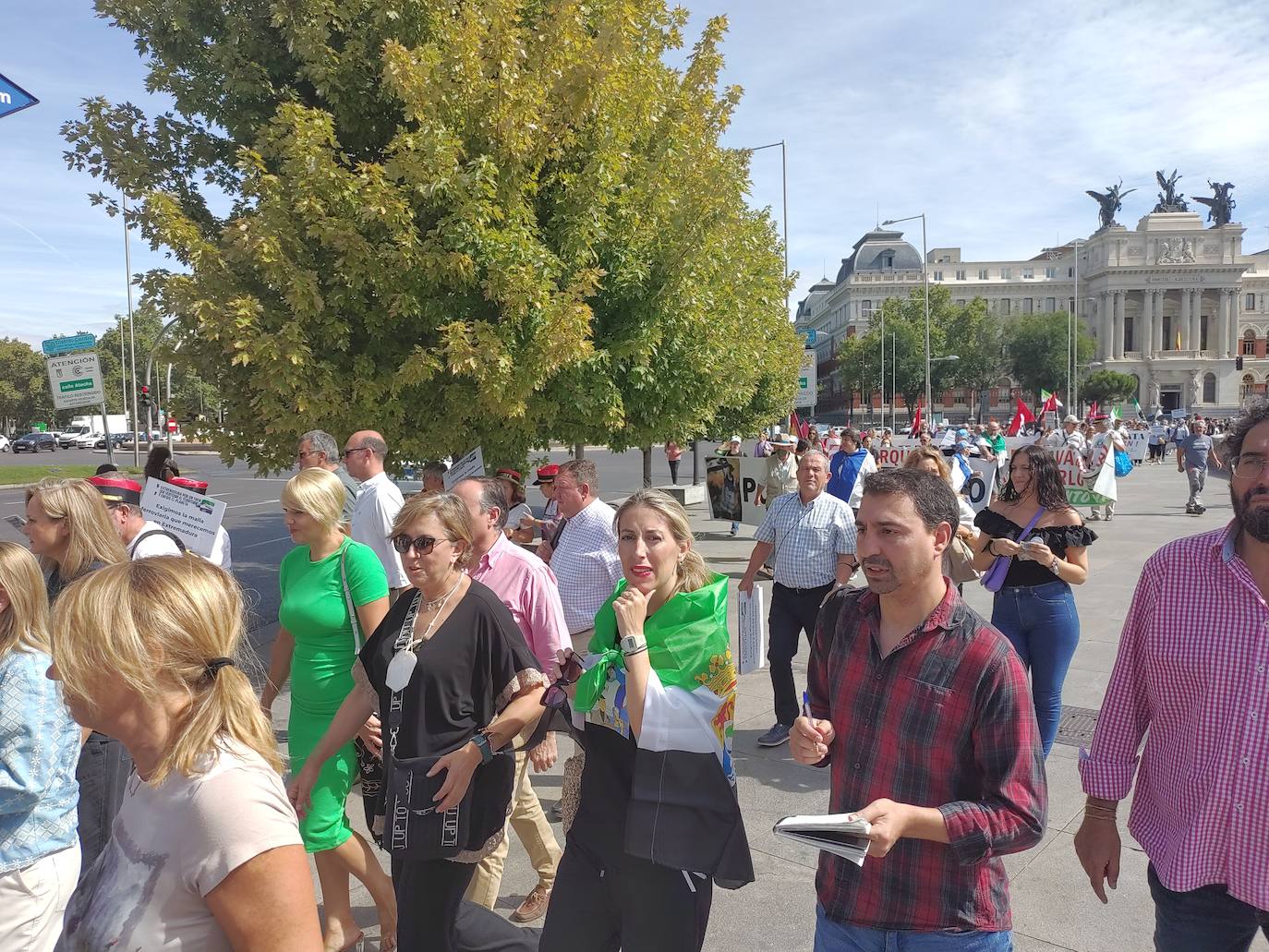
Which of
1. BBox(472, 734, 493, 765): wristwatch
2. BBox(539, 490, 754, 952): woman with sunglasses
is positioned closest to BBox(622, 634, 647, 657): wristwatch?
BBox(539, 490, 754, 952): woman with sunglasses

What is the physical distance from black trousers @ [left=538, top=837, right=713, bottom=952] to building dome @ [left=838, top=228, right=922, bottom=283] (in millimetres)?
120492

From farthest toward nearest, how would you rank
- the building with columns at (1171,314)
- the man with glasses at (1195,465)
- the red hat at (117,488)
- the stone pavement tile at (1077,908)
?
the building with columns at (1171,314)
the man with glasses at (1195,465)
the red hat at (117,488)
the stone pavement tile at (1077,908)

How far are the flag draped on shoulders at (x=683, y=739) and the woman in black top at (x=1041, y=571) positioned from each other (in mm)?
2596

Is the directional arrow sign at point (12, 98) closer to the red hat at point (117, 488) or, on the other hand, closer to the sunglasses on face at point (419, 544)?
the red hat at point (117, 488)

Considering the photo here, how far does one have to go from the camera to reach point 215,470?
38.6 meters

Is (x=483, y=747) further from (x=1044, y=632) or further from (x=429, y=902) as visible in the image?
(x=1044, y=632)

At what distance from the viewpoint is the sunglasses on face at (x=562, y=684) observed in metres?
2.80

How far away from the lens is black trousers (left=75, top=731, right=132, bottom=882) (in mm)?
3039

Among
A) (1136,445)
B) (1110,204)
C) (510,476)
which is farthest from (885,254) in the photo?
(510,476)

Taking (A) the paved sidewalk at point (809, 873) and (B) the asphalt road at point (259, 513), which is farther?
(B) the asphalt road at point (259, 513)

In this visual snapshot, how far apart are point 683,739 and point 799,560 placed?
128 inches

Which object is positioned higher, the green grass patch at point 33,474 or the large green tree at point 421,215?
the large green tree at point 421,215

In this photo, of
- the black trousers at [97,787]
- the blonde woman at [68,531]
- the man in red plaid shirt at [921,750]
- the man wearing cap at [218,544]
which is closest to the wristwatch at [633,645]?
the man in red plaid shirt at [921,750]

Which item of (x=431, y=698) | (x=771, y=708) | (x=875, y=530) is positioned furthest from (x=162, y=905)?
(x=771, y=708)
